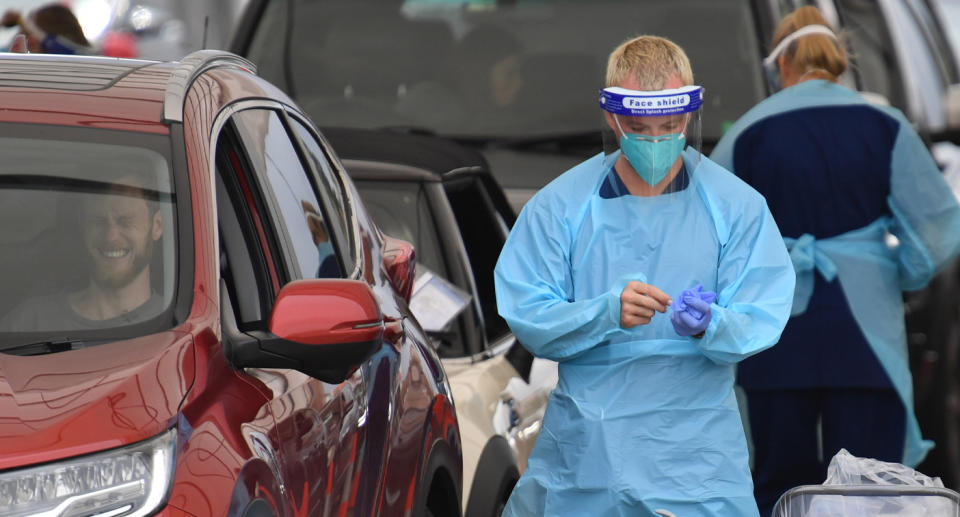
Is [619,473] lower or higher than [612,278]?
lower

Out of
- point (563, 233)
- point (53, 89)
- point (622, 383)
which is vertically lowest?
point (622, 383)

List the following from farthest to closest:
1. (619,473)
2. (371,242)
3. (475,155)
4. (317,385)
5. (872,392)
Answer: (475,155) < (872,392) < (371,242) < (619,473) < (317,385)

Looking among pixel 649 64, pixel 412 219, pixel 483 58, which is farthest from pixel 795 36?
pixel 483 58

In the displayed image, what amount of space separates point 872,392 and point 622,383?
2.35 meters

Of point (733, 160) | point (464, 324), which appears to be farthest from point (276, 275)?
point (733, 160)

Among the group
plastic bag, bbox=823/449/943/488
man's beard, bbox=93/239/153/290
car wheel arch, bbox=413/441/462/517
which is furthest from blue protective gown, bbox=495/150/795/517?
man's beard, bbox=93/239/153/290

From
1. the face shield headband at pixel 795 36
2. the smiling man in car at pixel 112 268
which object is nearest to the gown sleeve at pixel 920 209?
the face shield headband at pixel 795 36

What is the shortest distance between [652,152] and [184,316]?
1.31 metres

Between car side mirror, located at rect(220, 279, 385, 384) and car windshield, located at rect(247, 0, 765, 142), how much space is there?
5374mm

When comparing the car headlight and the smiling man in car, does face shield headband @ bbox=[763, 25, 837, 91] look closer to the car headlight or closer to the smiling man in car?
the smiling man in car

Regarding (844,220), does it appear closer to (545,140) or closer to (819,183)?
(819,183)

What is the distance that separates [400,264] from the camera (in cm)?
527

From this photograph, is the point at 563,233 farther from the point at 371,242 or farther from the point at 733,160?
the point at 733,160

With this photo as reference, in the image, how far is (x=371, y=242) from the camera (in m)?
5.16
